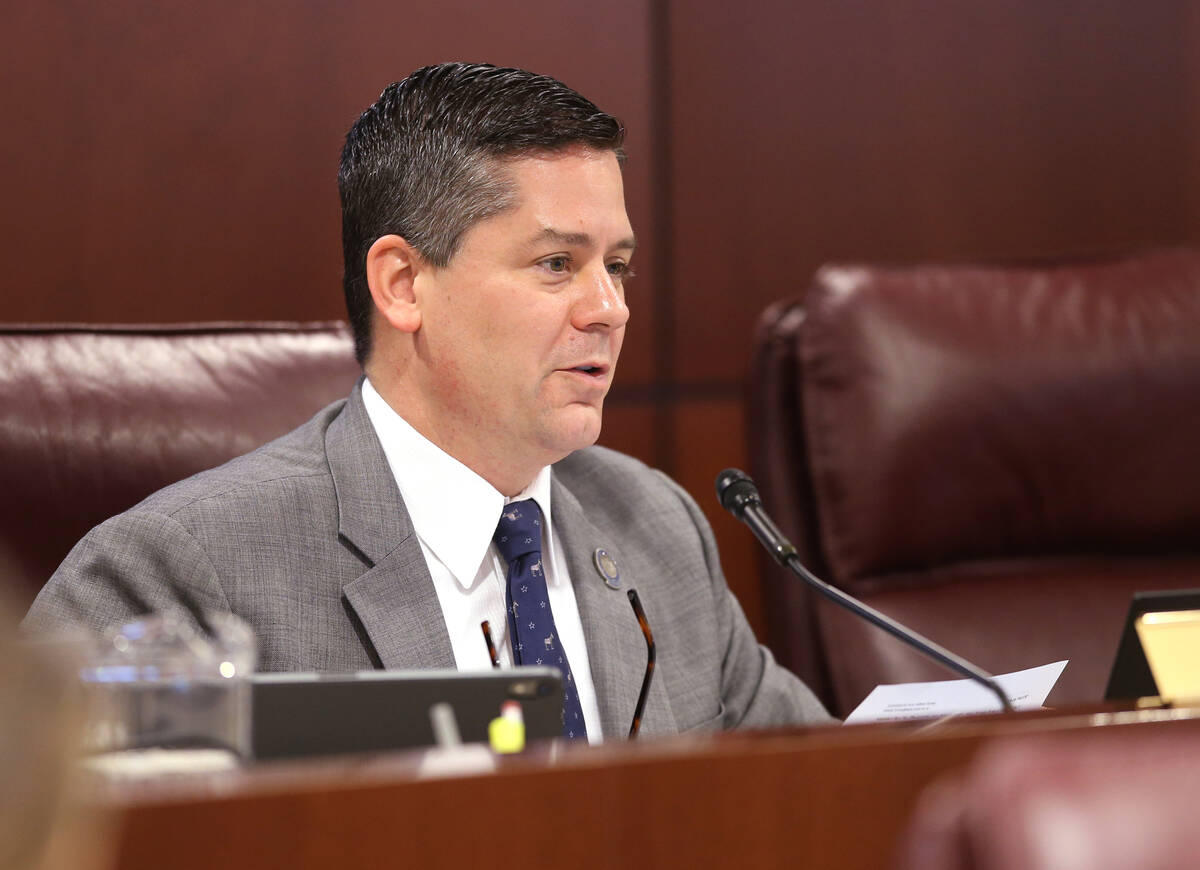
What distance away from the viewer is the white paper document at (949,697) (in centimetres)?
140

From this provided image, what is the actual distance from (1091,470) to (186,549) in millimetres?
1479

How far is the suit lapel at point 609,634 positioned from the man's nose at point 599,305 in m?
0.26

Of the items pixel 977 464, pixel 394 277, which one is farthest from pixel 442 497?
pixel 977 464

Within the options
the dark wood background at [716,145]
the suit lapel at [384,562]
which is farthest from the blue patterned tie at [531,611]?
the dark wood background at [716,145]

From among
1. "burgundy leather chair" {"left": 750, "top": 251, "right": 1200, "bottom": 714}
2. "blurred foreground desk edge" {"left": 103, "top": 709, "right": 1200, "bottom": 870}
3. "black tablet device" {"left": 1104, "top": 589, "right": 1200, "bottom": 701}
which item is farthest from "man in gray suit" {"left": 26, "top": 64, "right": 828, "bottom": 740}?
"blurred foreground desk edge" {"left": 103, "top": 709, "right": 1200, "bottom": 870}

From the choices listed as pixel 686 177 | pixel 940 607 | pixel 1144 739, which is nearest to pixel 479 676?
pixel 1144 739

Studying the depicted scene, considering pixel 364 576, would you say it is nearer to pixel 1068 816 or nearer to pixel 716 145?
pixel 1068 816

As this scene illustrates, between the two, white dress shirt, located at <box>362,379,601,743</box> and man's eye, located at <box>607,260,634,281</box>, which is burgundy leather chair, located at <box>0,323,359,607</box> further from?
man's eye, located at <box>607,260,634,281</box>

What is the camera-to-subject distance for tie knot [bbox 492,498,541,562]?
66.7 inches

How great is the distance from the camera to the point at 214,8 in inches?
88.9

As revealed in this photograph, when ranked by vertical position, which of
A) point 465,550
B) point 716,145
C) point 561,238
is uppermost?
point 716,145

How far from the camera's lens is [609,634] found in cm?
174

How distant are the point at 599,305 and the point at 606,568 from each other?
13.8 inches

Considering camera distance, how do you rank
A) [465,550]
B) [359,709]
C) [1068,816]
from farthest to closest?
[465,550]
[359,709]
[1068,816]
